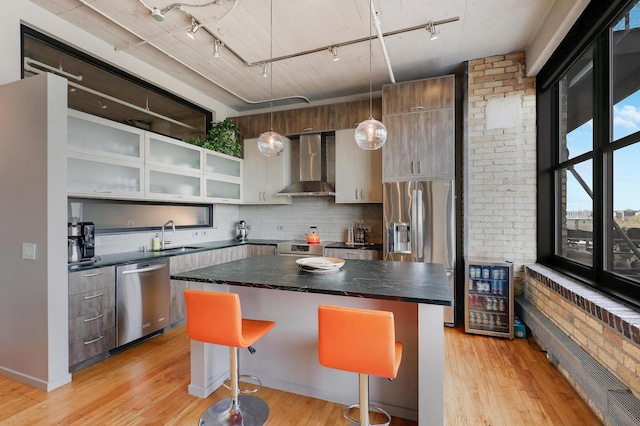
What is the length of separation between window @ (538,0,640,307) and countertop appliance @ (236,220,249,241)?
168 inches

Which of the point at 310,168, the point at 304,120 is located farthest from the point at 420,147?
the point at 304,120

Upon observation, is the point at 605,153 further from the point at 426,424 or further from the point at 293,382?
the point at 293,382

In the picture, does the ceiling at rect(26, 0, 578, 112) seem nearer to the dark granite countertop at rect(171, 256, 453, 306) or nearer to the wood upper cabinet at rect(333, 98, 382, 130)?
the wood upper cabinet at rect(333, 98, 382, 130)

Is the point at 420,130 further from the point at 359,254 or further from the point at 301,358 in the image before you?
the point at 301,358

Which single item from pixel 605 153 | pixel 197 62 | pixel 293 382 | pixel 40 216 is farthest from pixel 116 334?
pixel 605 153

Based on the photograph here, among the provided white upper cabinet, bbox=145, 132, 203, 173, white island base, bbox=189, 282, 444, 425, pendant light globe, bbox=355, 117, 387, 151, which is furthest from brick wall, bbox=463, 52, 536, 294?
white upper cabinet, bbox=145, 132, 203, 173

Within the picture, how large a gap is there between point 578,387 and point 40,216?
4.27 m

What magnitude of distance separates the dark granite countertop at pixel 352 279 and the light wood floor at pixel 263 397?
887mm

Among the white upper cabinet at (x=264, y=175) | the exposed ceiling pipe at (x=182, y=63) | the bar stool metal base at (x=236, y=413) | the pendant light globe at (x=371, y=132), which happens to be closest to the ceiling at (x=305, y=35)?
the exposed ceiling pipe at (x=182, y=63)

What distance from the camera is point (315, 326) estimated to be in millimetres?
2188

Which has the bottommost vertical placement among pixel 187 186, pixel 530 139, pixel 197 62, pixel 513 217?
pixel 513 217

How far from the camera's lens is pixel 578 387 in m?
2.23

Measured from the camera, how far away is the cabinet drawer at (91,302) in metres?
2.51

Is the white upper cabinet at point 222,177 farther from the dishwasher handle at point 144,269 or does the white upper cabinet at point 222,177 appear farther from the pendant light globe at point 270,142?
the pendant light globe at point 270,142
